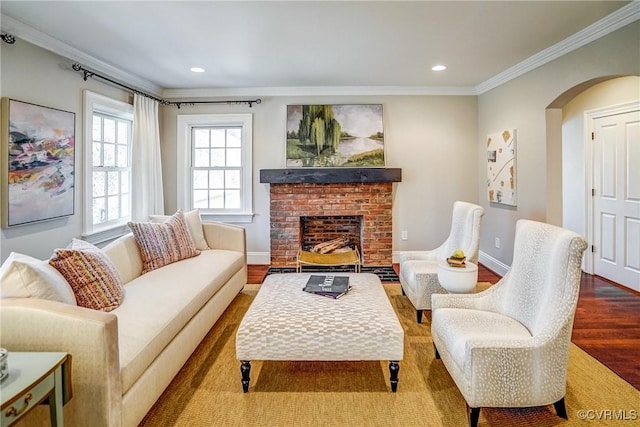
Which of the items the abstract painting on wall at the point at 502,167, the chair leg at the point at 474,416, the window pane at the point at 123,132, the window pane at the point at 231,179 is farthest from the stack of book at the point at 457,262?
the window pane at the point at 123,132

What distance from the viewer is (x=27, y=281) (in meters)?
1.67

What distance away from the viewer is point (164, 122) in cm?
506

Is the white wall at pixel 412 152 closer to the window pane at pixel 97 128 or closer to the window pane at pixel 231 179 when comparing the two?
the window pane at pixel 231 179

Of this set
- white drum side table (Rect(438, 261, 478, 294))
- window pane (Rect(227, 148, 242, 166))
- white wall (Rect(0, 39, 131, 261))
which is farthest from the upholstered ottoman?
window pane (Rect(227, 148, 242, 166))

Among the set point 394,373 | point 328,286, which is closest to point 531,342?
point 394,373

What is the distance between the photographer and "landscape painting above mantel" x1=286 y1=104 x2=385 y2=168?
16.1ft

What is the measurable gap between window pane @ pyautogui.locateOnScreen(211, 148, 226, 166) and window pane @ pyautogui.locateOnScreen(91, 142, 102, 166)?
1.48 meters

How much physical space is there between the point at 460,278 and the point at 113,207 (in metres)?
3.77

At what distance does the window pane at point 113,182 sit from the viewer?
13.5 feet

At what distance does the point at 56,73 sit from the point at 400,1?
2.95m

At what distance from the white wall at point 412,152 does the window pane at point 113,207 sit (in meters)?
0.91

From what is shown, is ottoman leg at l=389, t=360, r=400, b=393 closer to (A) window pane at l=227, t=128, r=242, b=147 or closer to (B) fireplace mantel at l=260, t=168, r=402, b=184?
(B) fireplace mantel at l=260, t=168, r=402, b=184

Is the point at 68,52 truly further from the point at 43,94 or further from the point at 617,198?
the point at 617,198

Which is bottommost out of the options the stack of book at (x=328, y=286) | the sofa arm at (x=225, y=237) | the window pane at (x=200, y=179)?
the stack of book at (x=328, y=286)
